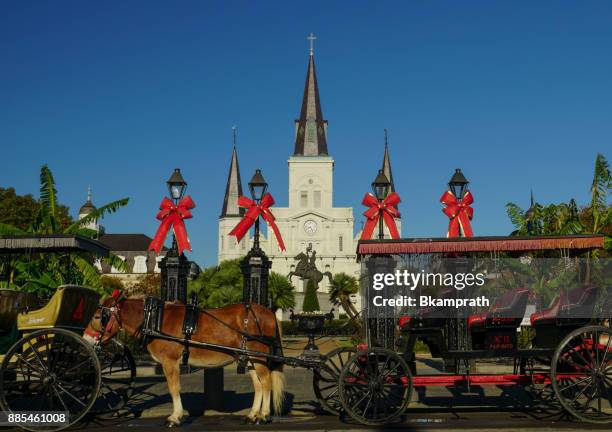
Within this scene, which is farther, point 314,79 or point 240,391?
point 314,79

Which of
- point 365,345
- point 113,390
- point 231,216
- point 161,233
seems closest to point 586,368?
point 365,345

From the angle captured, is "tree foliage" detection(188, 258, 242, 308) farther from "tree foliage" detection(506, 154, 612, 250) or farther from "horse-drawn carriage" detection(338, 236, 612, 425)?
"horse-drawn carriage" detection(338, 236, 612, 425)

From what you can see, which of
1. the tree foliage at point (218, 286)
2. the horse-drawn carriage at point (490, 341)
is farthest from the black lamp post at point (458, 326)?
the tree foliage at point (218, 286)

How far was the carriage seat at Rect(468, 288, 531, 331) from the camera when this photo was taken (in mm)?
9812

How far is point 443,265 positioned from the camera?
1020cm

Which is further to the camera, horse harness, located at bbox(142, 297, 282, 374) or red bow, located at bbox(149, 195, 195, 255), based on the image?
red bow, located at bbox(149, 195, 195, 255)

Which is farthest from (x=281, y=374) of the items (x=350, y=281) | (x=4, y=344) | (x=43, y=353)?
(x=350, y=281)

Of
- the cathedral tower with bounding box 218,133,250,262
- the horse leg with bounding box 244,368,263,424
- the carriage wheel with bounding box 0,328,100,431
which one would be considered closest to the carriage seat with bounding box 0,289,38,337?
the carriage wheel with bounding box 0,328,100,431

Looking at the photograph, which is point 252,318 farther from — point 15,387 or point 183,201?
point 183,201

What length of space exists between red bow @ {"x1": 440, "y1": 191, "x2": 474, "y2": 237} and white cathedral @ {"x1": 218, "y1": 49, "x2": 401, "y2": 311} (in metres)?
88.2

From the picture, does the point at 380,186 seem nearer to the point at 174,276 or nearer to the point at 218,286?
the point at 174,276

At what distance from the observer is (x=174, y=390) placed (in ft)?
30.7

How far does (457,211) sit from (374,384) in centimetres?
590

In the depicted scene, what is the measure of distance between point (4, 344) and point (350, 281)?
3403 cm
